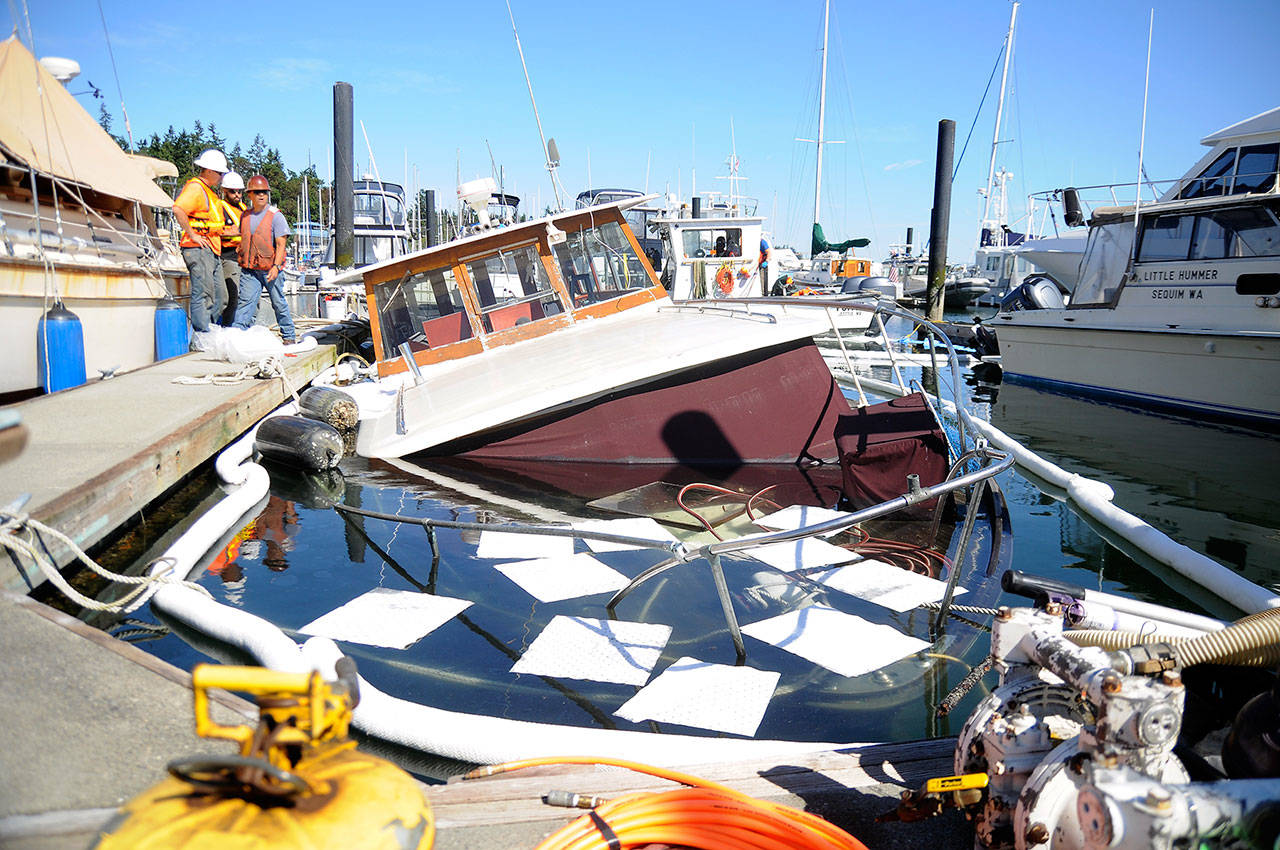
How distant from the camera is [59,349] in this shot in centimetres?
808

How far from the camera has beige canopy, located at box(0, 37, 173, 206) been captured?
10.3 metres

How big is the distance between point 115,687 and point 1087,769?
278 cm

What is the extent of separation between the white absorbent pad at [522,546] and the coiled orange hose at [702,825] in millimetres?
2931

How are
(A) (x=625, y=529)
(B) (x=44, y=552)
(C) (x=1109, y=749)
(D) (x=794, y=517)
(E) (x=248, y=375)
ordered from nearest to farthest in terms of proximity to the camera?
(C) (x=1109, y=749), (B) (x=44, y=552), (A) (x=625, y=529), (D) (x=794, y=517), (E) (x=248, y=375)

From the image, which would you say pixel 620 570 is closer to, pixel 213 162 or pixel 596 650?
pixel 596 650

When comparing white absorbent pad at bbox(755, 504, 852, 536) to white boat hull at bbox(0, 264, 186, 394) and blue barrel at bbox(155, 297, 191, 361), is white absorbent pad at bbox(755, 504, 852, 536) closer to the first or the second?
white boat hull at bbox(0, 264, 186, 394)

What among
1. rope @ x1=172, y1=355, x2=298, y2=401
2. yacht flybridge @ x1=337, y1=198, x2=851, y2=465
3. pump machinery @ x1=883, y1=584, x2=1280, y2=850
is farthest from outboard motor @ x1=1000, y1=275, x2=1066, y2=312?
pump machinery @ x1=883, y1=584, x2=1280, y2=850

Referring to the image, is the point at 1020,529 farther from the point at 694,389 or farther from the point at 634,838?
the point at 634,838

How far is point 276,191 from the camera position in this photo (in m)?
52.7

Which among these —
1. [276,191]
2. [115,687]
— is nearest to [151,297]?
[115,687]

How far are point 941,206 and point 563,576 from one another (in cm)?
2232

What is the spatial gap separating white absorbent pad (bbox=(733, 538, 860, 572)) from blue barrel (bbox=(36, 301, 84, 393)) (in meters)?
7.35

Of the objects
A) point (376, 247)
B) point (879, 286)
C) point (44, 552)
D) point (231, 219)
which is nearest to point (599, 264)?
point (231, 219)

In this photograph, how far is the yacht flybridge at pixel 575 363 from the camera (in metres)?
6.62
